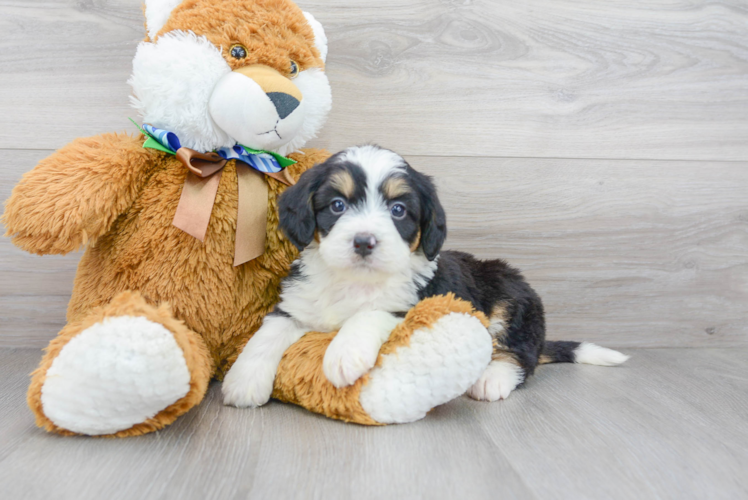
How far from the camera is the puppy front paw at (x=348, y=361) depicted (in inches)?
51.2

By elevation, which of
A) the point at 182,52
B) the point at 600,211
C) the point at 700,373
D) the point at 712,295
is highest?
the point at 182,52

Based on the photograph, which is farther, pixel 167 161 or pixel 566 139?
pixel 566 139

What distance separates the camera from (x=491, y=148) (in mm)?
2178

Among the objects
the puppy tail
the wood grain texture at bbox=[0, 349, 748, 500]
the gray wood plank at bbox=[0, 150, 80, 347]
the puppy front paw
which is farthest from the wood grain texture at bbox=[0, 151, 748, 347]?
the puppy front paw

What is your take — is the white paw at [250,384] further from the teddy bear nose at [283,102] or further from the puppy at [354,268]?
the teddy bear nose at [283,102]

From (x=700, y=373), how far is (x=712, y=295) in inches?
20.9

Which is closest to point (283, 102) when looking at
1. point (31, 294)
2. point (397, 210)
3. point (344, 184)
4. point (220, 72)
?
point (220, 72)

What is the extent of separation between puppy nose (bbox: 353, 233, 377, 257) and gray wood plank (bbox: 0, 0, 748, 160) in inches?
34.3

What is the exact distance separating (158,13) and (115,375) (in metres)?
1.02

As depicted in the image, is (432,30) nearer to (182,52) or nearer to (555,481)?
(182,52)

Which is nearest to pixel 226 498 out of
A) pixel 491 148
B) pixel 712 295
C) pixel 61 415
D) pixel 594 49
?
pixel 61 415

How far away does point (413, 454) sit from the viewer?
1213 millimetres

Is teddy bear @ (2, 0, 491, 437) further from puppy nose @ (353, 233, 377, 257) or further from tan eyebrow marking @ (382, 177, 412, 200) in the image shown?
tan eyebrow marking @ (382, 177, 412, 200)

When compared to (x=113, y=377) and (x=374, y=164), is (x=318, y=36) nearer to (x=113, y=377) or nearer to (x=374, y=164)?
(x=374, y=164)
